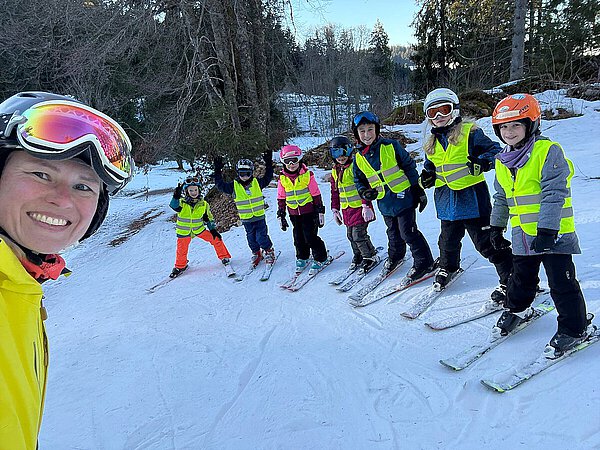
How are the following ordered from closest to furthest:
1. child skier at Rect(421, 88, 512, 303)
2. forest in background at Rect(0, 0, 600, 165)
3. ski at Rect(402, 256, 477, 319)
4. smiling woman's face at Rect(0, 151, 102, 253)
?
smiling woman's face at Rect(0, 151, 102, 253)
child skier at Rect(421, 88, 512, 303)
ski at Rect(402, 256, 477, 319)
forest in background at Rect(0, 0, 600, 165)

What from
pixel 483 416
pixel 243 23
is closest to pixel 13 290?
pixel 483 416

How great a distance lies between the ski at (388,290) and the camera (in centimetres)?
435

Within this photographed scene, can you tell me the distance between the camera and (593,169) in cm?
782

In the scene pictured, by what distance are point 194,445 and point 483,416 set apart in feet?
6.25

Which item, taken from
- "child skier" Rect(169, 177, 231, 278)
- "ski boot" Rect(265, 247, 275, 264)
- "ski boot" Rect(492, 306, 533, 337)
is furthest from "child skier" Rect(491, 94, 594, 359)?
"child skier" Rect(169, 177, 231, 278)

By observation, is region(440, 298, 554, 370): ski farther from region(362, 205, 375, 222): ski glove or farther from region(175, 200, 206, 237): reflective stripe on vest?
region(175, 200, 206, 237): reflective stripe on vest

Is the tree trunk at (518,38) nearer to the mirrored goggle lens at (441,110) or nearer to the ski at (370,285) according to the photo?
the ski at (370,285)

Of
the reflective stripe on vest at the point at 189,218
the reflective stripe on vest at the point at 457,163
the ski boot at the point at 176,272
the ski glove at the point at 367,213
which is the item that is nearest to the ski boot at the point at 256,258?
the reflective stripe on vest at the point at 189,218

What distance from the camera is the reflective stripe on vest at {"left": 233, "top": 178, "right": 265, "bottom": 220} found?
20.1ft

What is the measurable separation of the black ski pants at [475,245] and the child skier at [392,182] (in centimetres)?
37

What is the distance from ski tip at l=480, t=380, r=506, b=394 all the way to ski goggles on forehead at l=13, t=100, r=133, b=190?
263 cm

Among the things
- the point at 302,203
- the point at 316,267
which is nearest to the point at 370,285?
the point at 316,267

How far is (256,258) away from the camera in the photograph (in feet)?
21.0

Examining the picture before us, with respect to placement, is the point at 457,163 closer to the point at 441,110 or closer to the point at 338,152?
the point at 441,110
